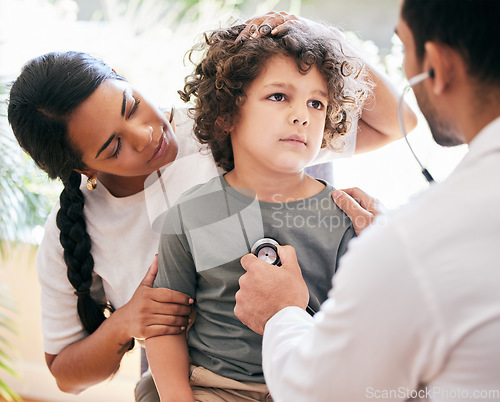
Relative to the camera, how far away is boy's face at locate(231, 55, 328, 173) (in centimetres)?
119

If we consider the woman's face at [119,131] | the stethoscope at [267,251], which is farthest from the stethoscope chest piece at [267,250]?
the woman's face at [119,131]

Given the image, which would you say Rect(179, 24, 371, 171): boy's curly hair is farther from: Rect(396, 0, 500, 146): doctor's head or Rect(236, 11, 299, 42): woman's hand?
Rect(396, 0, 500, 146): doctor's head

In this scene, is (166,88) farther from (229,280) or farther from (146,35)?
(229,280)

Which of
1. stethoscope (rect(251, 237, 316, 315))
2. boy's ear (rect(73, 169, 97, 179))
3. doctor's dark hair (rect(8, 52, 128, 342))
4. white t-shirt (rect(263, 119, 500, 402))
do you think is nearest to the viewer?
white t-shirt (rect(263, 119, 500, 402))

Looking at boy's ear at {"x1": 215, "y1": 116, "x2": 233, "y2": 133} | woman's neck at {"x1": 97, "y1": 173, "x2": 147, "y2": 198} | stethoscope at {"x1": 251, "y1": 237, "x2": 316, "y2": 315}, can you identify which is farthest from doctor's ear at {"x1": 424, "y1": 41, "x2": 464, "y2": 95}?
woman's neck at {"x1": 97, "y1": 173, "x2": 147, "y2": 198}

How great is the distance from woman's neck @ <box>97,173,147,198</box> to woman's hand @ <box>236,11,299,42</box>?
0.48 m

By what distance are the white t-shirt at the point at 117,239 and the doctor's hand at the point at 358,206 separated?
9.4 inches

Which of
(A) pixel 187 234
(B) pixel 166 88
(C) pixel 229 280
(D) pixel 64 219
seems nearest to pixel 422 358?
(C) pixel 229 280

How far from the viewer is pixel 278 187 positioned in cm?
130

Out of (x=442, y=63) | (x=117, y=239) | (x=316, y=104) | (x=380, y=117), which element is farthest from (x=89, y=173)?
(x=442, y=63)

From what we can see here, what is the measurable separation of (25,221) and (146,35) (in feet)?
3.26

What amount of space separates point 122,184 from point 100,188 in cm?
7

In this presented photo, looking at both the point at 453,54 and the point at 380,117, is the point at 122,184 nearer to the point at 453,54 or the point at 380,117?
the point at 380,117

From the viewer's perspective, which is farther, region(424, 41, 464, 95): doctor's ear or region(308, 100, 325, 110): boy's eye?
region(308, 100, 325, 110): boy's eye
